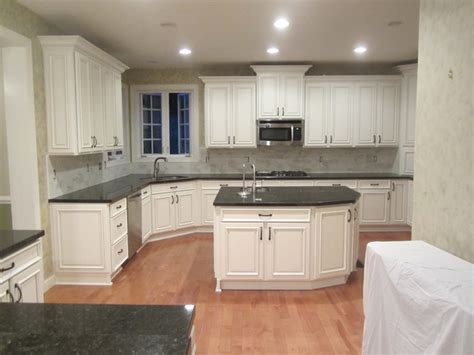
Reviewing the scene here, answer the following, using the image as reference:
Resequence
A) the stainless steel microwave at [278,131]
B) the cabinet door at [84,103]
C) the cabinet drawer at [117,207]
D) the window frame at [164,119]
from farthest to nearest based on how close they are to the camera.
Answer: the window frame at [164,119]
the stainless steel microwave at [278,131]
the cabinet drawer at [117,207]
the cabinet door at [84,103]

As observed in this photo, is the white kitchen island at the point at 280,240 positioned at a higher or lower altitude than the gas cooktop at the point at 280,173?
lower

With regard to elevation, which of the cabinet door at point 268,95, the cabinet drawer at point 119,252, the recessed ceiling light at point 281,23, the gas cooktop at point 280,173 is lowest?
the cabinet drawer at point 119,252

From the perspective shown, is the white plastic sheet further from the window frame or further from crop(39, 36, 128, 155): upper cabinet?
the window frame

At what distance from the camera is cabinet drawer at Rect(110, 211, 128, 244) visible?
12.7ft

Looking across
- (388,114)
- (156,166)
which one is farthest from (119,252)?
(388,114)

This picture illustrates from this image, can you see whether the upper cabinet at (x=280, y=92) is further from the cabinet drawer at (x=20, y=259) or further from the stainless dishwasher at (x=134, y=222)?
the cabinet drawer at (x=20, y=259)

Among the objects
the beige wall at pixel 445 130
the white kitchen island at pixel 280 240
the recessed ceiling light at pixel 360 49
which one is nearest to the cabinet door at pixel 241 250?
the white kitchen island at pixel 280 240

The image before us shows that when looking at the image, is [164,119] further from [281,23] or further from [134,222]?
[281,23]

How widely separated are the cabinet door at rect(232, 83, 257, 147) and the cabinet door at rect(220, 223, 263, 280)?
2.66m

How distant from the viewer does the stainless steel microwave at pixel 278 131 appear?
5883 millimetres

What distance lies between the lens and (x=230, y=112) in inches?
235

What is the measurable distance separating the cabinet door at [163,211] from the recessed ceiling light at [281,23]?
2806 millimetres

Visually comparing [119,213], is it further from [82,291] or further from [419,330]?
[419,330]

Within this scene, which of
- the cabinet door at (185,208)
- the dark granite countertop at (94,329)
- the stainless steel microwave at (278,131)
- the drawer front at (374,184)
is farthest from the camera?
the stainless steel microwave at (278,131)
